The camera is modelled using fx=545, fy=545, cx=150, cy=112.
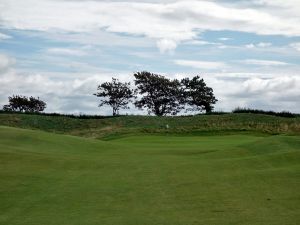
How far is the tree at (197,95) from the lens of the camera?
75.8 meters

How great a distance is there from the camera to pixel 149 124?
50625 mm

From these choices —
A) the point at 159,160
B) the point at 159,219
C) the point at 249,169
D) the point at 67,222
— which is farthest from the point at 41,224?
the point at 159,160

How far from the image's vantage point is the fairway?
10.6 meters

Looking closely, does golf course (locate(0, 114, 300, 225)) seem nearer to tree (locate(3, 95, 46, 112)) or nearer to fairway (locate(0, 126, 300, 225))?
fairway (locate(0, 126, 300, 225))

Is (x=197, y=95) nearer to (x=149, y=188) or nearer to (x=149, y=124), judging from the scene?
(x=149, y=124)

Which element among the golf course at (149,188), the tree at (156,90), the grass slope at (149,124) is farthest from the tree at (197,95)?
the golf course at (149,188)

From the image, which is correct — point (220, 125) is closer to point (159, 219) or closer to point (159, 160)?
point (159, 160)

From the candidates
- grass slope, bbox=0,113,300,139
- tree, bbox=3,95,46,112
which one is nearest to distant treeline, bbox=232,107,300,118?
grass slope, bbox=0,113,300,139

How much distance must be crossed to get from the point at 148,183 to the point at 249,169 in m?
3.99

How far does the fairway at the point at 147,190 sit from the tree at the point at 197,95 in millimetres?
53981

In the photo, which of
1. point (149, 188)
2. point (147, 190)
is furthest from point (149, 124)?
point (147, 190)

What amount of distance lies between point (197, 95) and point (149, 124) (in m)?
26.2

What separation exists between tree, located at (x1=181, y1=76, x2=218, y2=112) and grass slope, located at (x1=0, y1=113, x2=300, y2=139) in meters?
22.4

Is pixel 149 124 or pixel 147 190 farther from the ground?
pixel 149 124
